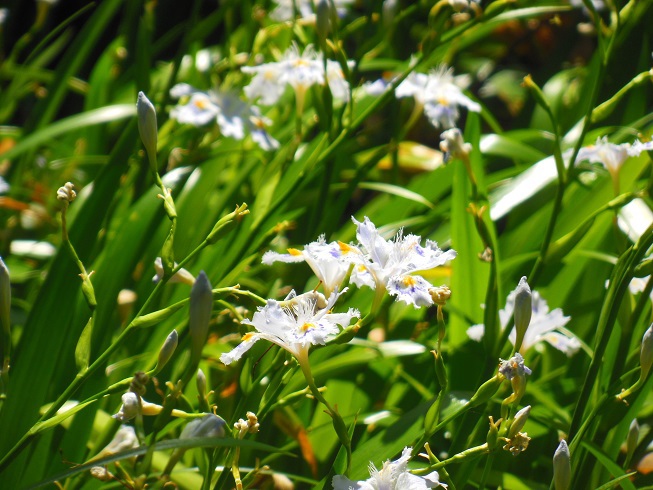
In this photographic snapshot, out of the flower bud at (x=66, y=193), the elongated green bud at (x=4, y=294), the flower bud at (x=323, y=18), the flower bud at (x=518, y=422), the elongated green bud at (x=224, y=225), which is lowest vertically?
the flower bud at (x=518, y=422)

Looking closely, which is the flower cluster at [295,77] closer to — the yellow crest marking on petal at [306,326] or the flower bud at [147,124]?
the flower bud at [147,124]

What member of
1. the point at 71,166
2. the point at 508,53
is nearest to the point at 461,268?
the point at 71,166

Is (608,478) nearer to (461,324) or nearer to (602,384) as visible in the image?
(602,384)

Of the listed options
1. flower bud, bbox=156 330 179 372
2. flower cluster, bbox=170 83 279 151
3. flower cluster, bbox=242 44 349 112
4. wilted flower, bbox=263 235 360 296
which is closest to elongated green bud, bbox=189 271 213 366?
flower bud, bbox=156 330 179 372

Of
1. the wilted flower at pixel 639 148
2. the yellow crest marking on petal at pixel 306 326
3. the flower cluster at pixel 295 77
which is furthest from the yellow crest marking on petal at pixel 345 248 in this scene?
the flower cluster at pixel 295 77

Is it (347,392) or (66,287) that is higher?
(66,287)

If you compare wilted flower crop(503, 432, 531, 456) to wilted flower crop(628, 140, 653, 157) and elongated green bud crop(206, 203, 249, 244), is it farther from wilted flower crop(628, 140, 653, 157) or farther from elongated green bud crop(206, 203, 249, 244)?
wilted flower crop(628, 140, 653, 157)

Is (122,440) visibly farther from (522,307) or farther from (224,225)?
(522,307)
